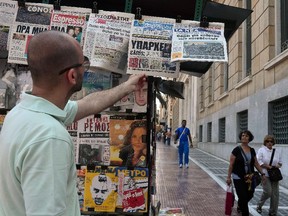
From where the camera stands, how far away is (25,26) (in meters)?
3.46

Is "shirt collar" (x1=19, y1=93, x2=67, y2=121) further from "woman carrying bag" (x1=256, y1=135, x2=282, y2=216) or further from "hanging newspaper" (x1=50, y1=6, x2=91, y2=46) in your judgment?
"woman carrying bag" (x1=256, y1=135, x2=282, y2=216)

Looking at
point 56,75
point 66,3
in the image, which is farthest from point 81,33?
point 56,75

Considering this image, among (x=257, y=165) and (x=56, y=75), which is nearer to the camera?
(x=56, y=75)

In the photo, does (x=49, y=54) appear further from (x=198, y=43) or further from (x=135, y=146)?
(x=135, y=146)

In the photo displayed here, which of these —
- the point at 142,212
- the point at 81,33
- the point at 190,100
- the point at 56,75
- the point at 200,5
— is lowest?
the point at 142,212

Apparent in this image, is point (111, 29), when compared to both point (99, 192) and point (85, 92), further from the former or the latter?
point (99, 192)

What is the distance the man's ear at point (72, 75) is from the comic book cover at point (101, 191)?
7.48 feet

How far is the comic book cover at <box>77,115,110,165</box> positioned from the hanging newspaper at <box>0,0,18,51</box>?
1005 millimetres

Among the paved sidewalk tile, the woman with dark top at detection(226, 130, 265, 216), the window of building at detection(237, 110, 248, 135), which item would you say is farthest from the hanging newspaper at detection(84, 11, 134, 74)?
the window of building at detection(237, 110, 248, 135)

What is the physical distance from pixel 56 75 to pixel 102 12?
2.19 meters

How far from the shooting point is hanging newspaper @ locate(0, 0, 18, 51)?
11.3 feet

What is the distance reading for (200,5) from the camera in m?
3.58

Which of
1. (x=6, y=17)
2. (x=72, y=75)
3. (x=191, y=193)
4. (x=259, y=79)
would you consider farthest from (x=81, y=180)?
(x=259, y=79)

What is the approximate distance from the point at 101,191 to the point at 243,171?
3.70 m
